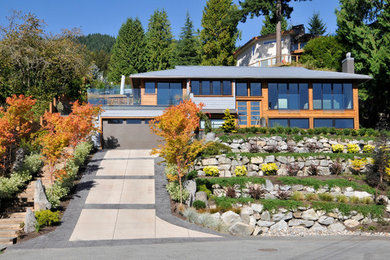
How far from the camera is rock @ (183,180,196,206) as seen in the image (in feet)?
59.8

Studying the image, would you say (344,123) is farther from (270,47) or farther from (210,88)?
(270,47)

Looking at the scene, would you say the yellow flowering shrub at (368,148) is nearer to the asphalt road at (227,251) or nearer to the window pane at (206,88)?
the asphalt road at (227,251)

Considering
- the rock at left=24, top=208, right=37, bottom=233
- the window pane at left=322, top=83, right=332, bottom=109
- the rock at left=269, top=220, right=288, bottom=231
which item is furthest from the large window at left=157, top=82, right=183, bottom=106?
the rock at left=24, top=208, right=37, bottom=233

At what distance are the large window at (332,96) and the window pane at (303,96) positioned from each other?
2.21ft

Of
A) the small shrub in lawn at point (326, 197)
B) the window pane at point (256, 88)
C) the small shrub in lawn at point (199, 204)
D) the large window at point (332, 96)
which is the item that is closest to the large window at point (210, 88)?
the window pane at point (256, 88)

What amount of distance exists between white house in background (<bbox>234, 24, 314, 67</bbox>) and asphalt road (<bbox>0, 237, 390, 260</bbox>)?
34.8 meters

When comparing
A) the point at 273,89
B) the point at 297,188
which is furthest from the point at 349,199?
the point at 273,89

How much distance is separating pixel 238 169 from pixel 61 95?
68.0 feet

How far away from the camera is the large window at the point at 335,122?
31.4 m

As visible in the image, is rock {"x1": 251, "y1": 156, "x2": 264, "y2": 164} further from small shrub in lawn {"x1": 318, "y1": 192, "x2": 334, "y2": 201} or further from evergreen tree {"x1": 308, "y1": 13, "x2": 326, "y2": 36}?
evergreen tree {"x1": 308, "y1": 13, "x2": 326, "y2": 36}

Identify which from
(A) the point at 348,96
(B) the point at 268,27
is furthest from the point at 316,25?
(A) the point at 348,96

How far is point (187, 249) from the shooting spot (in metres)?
12.8

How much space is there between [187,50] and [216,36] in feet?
38.0

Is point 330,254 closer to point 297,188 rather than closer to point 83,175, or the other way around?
point 297,188
